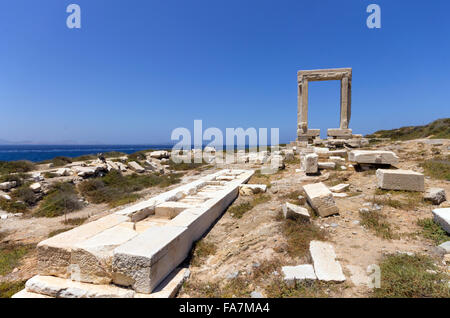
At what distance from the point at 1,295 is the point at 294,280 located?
418 centimetres

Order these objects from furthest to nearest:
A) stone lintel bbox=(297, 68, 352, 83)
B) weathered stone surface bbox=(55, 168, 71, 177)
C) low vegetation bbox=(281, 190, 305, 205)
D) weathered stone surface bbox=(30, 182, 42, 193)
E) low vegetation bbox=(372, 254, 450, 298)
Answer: stone lintel bbox=(297, 68, 352, 83), weathered stone surface bbox=(55, 168, 71, 177), weathered stone surface bbox=(30, 182, 42, 193), low vegetation bbox=(281, 190, 305, 205), low vegetation bbox=(372, 254, 450, 298)

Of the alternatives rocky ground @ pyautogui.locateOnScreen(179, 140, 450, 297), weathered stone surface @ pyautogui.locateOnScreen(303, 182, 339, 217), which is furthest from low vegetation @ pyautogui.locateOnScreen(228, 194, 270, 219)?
weathered stone surface @ pyautogui.locateOnScreen(303, 182, 339, 217)

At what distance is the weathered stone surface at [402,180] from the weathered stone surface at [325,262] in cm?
360

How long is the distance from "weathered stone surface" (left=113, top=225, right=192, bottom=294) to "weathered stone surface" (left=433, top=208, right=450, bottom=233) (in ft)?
14.1

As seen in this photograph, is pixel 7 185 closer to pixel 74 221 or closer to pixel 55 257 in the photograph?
pixel 74 221

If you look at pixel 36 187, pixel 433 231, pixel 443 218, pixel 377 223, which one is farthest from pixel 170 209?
pixel 36 187

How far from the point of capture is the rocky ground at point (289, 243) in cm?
290

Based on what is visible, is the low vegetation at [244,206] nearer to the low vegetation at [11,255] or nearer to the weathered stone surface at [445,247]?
the weathered stone surface at [445,247]

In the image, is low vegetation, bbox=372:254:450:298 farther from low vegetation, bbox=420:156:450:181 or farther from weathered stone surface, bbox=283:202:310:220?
low vegetation, bbox=420:156:450:181

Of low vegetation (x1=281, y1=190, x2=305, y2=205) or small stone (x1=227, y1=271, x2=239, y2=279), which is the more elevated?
low vegetation (x1=281, y1=190, x2=305, y2=205)

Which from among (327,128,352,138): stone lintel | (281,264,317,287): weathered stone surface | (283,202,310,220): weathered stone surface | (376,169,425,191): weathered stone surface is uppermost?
(327,128,352,138): stone lintel

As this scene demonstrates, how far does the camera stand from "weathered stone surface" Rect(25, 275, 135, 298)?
2715 mm

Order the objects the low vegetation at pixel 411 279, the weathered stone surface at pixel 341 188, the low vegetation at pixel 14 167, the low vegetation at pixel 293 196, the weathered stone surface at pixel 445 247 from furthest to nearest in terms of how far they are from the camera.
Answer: the low vegetation at pixel 14 167
the weathered stone surface at pixel 341 188
the low vegetation at pixel 293 196
the weathered stone surface at pixel 445 247
the low vegetation at pixel 411 279

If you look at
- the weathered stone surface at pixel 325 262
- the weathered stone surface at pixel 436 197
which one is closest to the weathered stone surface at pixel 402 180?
the weathered stone surface at pixel 436 197
